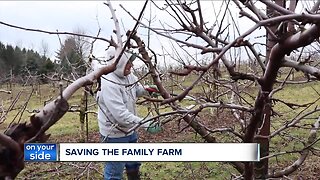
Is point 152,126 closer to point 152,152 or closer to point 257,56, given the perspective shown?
point 152,152

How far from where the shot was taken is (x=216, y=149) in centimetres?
191

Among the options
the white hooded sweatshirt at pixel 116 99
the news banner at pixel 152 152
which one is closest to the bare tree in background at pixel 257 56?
the news banner at pixel 152 152

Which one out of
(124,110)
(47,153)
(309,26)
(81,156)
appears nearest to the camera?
(309,26)

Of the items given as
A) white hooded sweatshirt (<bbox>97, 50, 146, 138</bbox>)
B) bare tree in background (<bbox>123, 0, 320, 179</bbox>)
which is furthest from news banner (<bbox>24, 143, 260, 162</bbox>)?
white hooded sweatshirt (<bbox>97, 50, 146, 138</bbox>)

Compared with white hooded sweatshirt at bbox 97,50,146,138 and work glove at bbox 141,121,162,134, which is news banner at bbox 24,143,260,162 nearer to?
work glove at bbox 141,121,162,134

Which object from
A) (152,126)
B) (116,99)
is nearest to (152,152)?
(152,126)

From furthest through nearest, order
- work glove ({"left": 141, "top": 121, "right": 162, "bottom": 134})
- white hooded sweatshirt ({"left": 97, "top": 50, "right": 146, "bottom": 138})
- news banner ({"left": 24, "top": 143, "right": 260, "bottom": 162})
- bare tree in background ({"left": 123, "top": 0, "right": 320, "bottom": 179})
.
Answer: white hooded sweatshirt ({"left": 97, "top": 50, "right": 146, "bottom": 138}), work glove ({"left": 141, "top": 121, "right": 162, "bottom": 134}), news banner ({"left": 24, "top": 143, "right": 260, "bottom": 162}), bare tree in background ({"left": 123, "top": 0, "right": 320, "bottom": 179})

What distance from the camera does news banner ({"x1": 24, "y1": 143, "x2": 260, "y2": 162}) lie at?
6.13ft

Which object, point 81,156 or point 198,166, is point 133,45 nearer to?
point 81,156

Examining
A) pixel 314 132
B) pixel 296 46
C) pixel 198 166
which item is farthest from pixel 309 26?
pixel 198 166

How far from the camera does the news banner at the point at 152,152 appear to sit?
6.13 ft

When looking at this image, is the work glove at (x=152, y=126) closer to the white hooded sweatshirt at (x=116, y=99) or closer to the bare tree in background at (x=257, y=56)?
the bare tree in background at (x=257, y=56)

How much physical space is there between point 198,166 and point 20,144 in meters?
4.02

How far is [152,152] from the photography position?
1.96m
